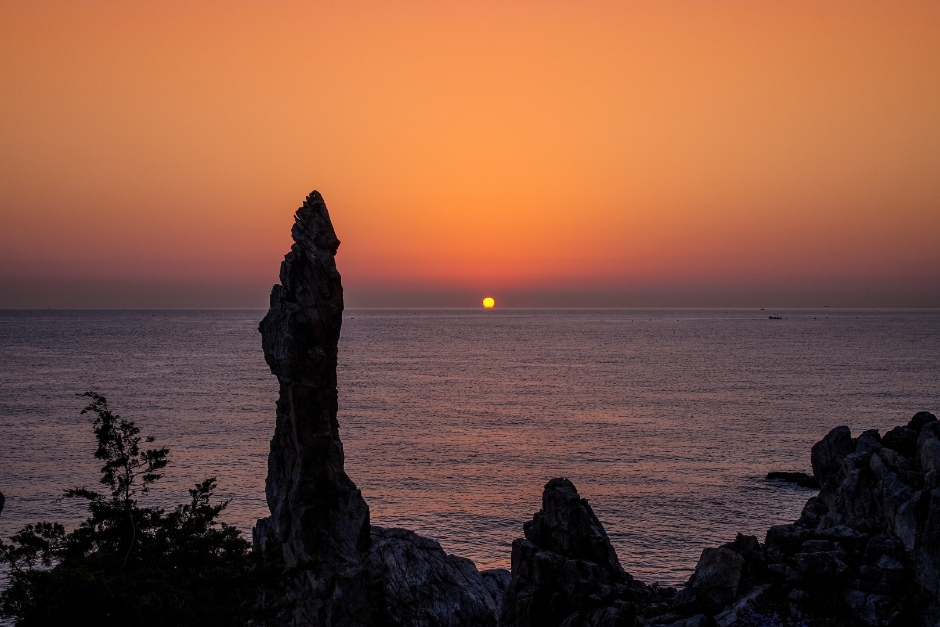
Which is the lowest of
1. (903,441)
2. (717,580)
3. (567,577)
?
(567,577)

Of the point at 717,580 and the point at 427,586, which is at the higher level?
the point at 717,580

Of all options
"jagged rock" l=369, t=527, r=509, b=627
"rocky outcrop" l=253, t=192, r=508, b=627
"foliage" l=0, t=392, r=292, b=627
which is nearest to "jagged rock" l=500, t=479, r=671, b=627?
"jagged rock" l=369, t=527, r=509, b=627

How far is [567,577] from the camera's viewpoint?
109 feet

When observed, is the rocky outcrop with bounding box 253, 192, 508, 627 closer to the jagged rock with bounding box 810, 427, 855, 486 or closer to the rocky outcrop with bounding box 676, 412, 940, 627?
the rocky outcrop with bounding box 676, 412, 940, 627

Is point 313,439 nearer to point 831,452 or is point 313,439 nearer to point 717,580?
point 717,580

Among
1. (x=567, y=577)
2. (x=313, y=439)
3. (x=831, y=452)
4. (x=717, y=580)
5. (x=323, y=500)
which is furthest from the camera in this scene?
(x=831, y=452)

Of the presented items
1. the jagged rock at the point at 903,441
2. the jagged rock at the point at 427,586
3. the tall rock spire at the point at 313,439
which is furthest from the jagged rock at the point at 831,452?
the tall rock spire at the point at 313,439

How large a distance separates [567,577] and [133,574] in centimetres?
1724

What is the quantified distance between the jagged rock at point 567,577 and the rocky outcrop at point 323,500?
293 inches

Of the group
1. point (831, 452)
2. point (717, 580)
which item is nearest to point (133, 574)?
point (717, 580)

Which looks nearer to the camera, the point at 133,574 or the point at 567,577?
the point at 133,574

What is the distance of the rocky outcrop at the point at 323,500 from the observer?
39594mm

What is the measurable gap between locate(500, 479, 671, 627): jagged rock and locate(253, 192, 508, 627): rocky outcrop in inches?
293

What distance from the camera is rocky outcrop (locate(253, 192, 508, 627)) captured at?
130 feet
